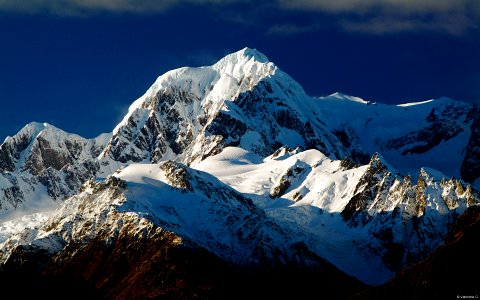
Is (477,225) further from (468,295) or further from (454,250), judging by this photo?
(468,295)

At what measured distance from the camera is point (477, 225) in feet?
653

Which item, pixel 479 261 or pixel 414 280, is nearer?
pixel 479 261

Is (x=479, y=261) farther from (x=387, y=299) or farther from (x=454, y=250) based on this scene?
(x=387, y=299)

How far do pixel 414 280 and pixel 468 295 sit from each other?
69.2 ft

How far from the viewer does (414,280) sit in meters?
198

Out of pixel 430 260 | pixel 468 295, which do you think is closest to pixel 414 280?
pixel 430 260

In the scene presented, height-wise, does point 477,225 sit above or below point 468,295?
above

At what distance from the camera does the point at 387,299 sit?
19850 cm

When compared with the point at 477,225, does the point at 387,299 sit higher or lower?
lower

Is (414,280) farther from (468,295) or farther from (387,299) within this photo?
(468,295)

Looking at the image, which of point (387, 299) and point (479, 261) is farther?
point (387, 299)

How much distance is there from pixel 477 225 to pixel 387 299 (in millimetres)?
22638

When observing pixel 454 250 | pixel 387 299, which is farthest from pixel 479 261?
pixel 387 299

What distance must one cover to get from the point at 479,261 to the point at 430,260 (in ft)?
51.9
